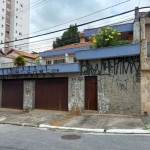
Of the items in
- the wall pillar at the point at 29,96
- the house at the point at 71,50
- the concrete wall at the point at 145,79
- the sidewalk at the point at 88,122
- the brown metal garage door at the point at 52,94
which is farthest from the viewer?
the house at the point at 71,50

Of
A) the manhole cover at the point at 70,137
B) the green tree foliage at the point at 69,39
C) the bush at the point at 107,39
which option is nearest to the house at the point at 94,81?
the bush at the point at 107,39

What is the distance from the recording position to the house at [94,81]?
11023mm

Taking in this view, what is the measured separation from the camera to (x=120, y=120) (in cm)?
1012

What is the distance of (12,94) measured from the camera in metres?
16.5

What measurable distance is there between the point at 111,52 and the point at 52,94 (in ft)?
17.9

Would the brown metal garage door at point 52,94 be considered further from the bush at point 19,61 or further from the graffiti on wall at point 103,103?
the graffiti on wall at point 103,103

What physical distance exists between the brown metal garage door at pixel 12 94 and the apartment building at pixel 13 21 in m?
43.4

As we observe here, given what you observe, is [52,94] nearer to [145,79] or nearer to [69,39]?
[145,79]

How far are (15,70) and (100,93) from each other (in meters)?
7.23

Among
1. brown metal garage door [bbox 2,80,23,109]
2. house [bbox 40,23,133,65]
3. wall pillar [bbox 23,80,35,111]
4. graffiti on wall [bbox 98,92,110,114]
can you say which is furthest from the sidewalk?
house [bbox 40,23,133,65]

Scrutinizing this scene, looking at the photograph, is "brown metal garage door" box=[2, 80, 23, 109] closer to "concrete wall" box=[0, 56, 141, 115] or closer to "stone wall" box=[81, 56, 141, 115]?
"concrete wall" box=[0, 56, 141, 115]

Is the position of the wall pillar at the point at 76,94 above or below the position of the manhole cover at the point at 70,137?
above

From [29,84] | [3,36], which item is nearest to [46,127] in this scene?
[29,84]

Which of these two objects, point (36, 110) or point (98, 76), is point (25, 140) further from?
point (36, 110)
